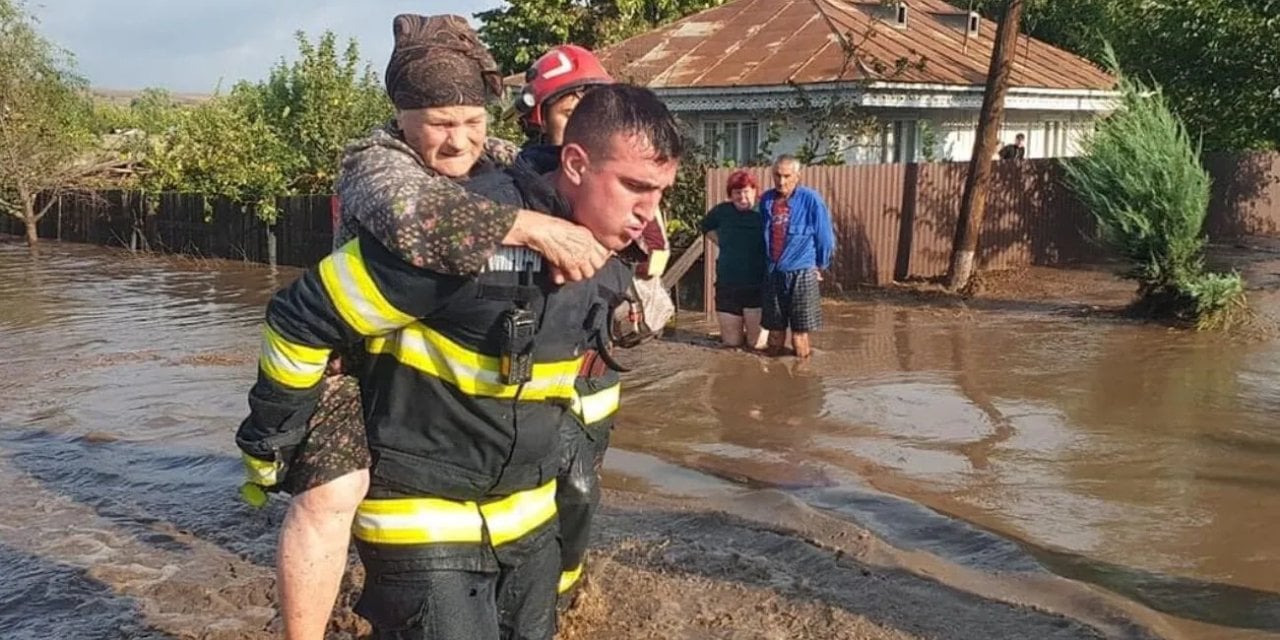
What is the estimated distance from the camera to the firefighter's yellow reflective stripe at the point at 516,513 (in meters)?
2.85

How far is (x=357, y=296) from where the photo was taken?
2539 mm

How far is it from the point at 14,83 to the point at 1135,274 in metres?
21.9

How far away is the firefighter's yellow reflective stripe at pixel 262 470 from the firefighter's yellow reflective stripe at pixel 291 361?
225mm

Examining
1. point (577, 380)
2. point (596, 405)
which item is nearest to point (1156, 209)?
point (596, 405)

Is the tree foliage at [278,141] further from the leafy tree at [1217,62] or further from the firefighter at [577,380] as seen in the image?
the firefighter at [577,380]

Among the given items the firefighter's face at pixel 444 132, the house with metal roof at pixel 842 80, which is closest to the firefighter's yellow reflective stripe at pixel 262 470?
the firefighter's face at pixel 444 132

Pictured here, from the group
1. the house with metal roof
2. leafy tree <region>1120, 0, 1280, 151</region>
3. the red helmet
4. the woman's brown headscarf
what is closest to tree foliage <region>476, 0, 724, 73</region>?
→ the house with metal roof

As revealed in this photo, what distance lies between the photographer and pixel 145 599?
5.34 metres

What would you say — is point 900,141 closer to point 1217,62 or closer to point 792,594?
point 1217,62

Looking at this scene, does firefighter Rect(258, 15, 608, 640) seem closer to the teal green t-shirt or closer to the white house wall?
the teal green t-shirt

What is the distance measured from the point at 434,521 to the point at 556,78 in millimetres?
1822

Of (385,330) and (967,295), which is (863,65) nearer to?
(967,295)

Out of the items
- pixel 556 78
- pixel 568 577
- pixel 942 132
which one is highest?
pixel 942 132

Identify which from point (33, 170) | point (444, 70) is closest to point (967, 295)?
point (444, 70)
